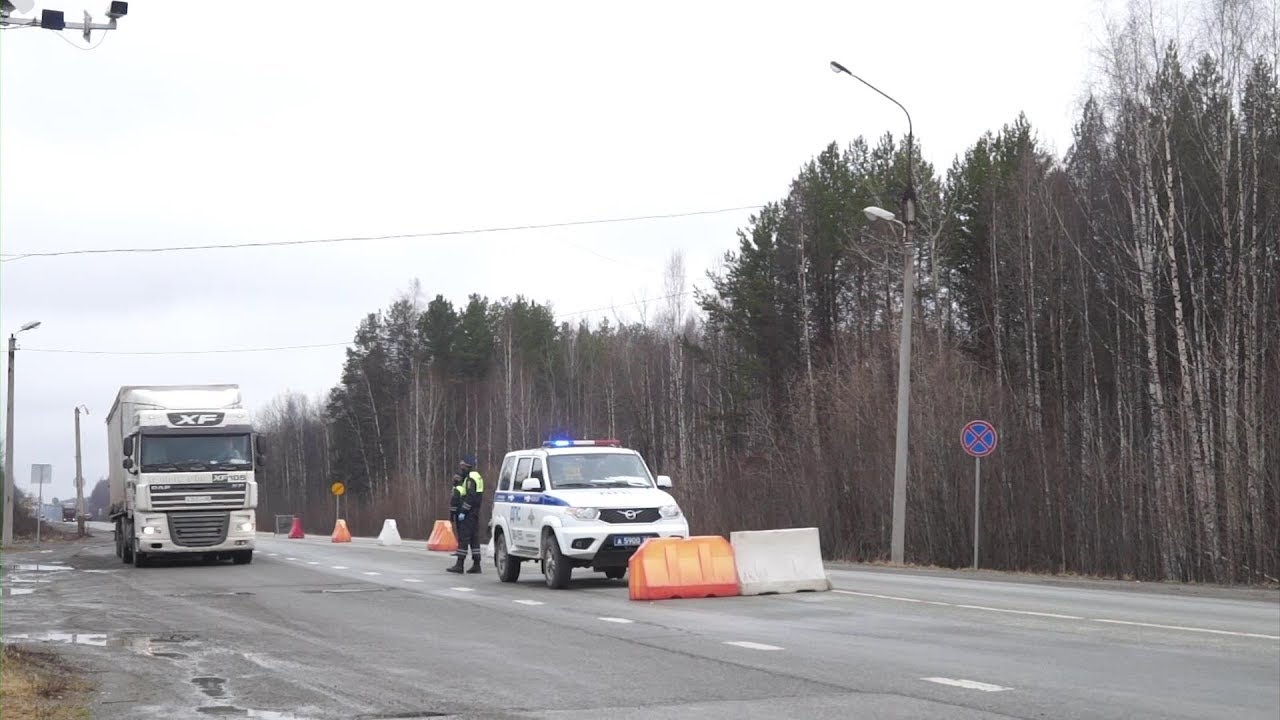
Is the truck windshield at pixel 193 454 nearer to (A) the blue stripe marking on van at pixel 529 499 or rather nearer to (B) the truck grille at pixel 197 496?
(B) the truck grille at pixel 197 496

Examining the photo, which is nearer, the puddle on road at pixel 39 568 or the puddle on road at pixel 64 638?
the puddle on road at pixel 64 638

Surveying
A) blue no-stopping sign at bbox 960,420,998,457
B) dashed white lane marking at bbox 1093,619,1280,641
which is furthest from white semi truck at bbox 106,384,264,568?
dashed white lane marking at bbox 1093,619,1280,641

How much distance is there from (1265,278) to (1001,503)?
11.2 metres

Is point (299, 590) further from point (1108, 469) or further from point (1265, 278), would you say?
point (1265, 278)

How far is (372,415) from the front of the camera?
342 ft

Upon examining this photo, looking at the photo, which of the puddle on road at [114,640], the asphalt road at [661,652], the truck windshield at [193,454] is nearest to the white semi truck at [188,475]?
the truck windshield at [193,454]

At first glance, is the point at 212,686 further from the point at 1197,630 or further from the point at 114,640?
the point at 1197,630

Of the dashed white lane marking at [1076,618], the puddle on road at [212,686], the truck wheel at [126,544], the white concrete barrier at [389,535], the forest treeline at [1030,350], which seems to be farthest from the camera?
the white concrete barrier at [389,535]

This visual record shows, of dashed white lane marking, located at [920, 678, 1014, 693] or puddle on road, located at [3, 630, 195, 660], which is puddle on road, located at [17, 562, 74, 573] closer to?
puddle on road, located at [3, 630, 195, 660]

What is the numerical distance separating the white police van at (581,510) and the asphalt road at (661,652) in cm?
59

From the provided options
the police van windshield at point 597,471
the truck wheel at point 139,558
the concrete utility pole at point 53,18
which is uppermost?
the concrete utility pole at point 53,18

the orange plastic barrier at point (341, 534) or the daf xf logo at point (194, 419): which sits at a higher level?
the daf xf logo at point (194, 419)

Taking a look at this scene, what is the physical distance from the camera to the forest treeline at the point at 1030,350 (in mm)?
27406

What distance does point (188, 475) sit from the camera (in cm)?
2780
